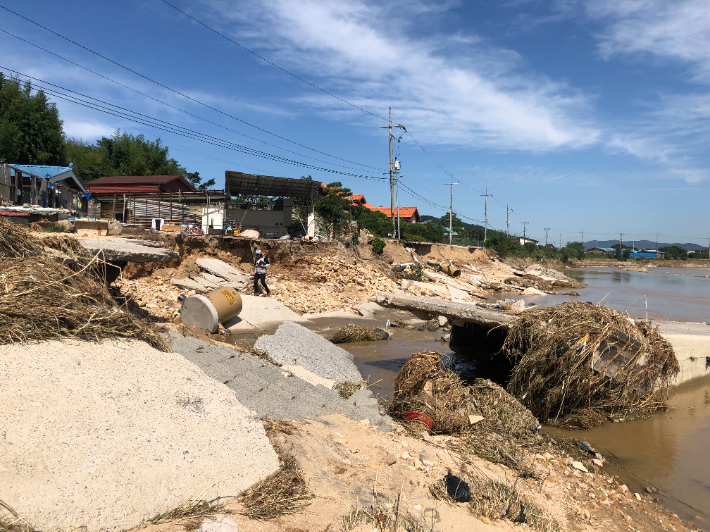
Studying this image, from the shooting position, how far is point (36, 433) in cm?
329

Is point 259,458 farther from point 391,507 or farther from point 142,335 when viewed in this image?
point 142,335

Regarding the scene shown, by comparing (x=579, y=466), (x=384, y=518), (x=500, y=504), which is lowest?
(x=579, y=466)

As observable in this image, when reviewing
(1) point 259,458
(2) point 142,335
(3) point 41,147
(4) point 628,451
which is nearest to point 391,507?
(1) point 259,458

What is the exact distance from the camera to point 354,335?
1225 cm

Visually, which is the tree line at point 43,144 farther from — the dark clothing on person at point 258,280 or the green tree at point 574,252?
the green tree at point 574,252

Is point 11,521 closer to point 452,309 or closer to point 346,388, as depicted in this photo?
point 346,388

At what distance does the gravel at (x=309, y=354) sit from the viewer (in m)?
8.32

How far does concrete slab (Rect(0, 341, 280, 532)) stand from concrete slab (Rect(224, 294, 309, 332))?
712 cm

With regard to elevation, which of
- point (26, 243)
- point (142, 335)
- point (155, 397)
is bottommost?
point (155, 397)

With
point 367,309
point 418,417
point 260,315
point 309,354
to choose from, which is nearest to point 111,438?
point 418,417

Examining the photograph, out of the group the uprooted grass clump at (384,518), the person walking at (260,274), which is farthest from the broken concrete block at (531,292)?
the uprooted grass clump at (384,518)

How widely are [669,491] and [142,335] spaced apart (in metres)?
6.53

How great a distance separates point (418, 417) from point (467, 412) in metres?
0.71

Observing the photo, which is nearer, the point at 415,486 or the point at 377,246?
the point at 415,486
